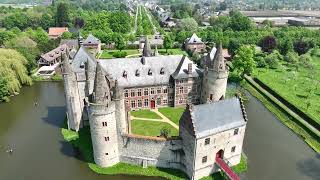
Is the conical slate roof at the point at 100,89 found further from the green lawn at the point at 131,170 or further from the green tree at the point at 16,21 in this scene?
the green tree at the point at 16,21

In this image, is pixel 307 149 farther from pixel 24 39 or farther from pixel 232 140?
pixel 24 39

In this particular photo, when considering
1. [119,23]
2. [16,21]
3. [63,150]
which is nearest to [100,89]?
[63,150]

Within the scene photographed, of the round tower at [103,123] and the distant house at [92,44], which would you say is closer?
the round tower at [103,123]

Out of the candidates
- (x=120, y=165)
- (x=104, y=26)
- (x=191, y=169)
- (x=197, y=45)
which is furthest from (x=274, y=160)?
(x=104, y=26)

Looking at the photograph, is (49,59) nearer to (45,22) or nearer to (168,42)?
(168,42)

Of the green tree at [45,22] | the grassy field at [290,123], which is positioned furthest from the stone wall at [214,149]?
the green tree at [45,22]

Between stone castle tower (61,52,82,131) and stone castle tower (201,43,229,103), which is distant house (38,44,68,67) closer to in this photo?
stone castle tower (61,52,82,131)
